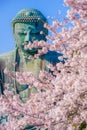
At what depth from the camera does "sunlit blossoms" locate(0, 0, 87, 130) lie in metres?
4.14

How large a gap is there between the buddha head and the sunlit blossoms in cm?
410

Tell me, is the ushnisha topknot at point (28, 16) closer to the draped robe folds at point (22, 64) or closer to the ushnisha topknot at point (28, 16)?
the ushnisha topknot at point (28, 16)

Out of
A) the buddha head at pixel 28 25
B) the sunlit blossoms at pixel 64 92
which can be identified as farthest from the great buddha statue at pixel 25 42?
the sunlit blossoms at pixel 64 92

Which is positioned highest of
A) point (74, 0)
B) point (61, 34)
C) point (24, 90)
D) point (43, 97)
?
point (74, 0)

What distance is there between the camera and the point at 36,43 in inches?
206

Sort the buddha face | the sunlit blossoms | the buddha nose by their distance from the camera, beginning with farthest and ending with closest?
the buddha face → the buddha nose → the sunlit blossoms

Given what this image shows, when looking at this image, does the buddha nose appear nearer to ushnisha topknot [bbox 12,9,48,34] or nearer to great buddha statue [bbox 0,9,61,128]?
great buddha statue [bbox 0,9,61,128]

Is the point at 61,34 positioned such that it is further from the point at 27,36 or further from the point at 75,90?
the point at 27,36

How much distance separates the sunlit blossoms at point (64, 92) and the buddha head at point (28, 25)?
161 inches

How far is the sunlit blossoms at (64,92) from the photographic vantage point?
414cm

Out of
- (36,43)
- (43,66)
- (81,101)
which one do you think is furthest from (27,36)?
(81,101)

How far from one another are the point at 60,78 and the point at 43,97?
1.33 feet

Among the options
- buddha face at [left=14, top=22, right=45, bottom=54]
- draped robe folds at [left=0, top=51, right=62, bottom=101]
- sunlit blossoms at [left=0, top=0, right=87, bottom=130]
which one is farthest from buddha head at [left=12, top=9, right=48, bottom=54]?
sunlit blossoms at [left=0, top=0, right=87, bottom=130]

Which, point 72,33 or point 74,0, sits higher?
point 74,0
